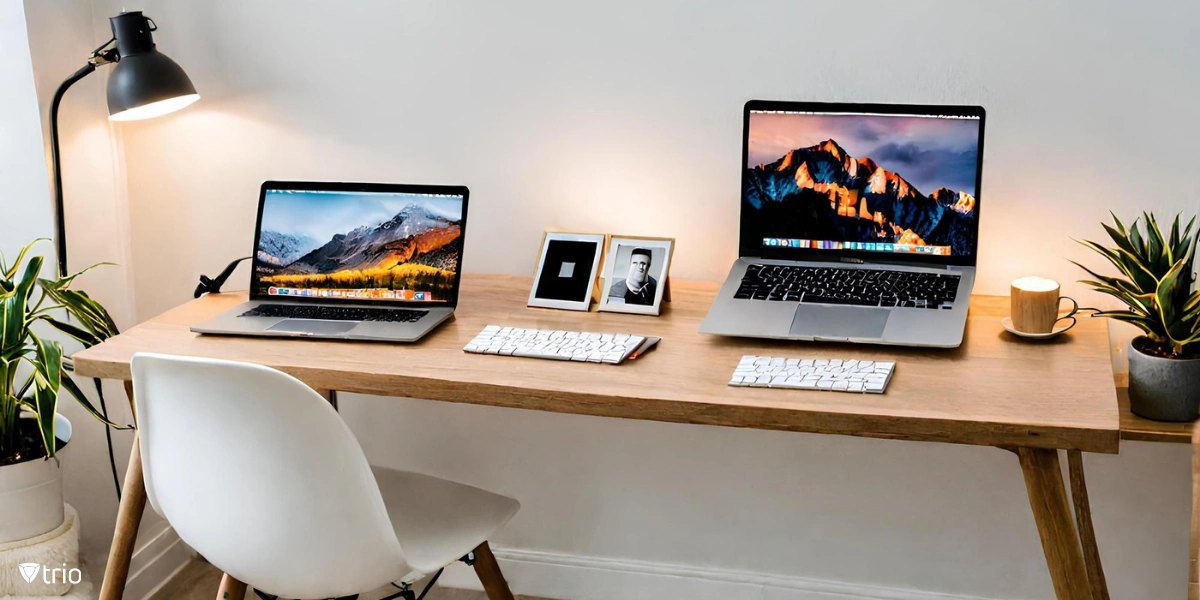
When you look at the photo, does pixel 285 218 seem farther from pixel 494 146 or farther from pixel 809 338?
pixel 809 338

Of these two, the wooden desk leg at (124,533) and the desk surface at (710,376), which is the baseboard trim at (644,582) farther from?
the wooden desk leg at (124,533)

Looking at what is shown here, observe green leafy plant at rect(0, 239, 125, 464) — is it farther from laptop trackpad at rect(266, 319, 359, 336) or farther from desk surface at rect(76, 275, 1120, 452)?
laptop trackpad at rect(266, 319, 359, 336)

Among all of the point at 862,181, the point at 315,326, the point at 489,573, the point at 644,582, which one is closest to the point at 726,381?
the point at 862,181

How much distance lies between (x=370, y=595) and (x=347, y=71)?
1.09 meters

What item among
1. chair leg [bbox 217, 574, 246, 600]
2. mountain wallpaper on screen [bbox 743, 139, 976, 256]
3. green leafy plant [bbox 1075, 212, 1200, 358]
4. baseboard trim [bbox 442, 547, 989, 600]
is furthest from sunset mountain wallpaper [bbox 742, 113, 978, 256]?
chair leg [bbox 217, 574, 246, 600]

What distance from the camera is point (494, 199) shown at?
6.93 feet

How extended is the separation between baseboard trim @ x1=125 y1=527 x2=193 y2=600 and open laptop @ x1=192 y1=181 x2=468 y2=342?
76 centimetres

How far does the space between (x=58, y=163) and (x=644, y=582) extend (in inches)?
55.7

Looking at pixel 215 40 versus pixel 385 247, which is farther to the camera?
pixel 215 40

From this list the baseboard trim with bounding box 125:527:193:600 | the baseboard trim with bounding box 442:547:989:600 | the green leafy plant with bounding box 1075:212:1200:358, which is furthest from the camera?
the baseboard trim with bounding box 125:527:193:600

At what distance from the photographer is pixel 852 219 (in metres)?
1.77

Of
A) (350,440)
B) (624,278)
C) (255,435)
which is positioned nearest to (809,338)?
(624,278)

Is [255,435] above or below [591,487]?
above

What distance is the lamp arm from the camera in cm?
196
